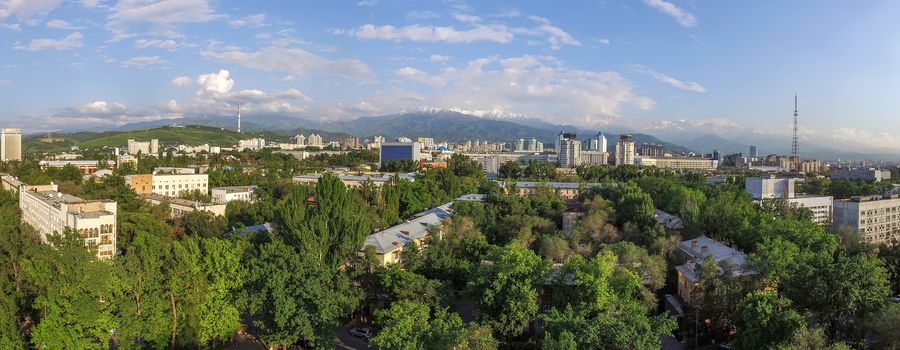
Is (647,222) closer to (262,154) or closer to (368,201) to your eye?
(368,201)

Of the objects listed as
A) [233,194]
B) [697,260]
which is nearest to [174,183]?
[233,194]

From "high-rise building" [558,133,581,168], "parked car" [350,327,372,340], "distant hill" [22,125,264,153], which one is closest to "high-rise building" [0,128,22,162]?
"distant hill" [22,125,264,153]

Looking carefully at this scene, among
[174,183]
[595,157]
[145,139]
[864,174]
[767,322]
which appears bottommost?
[767,322]

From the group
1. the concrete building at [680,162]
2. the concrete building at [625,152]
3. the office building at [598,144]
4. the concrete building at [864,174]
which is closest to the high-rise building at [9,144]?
the concrete building at [625,152]

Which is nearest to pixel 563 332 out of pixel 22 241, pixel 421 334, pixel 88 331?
pixel 421 334

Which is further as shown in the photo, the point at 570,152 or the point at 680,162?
the point at 680,162

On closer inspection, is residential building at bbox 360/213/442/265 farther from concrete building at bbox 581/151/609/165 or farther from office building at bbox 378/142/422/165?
concrete building at bbox 581/151/609/165

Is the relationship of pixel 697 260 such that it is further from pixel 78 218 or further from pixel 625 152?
pixel 625 152
